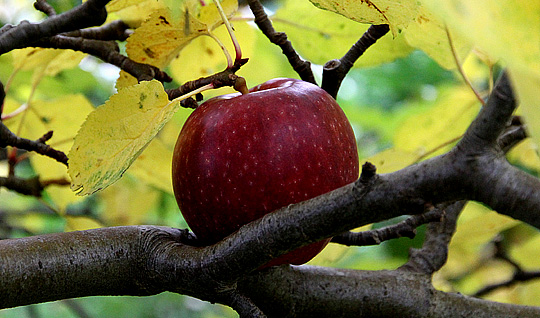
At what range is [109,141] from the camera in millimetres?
429

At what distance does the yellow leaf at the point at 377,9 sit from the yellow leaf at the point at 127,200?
0.73 m

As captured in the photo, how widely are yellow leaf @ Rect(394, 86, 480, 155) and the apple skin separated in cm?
45

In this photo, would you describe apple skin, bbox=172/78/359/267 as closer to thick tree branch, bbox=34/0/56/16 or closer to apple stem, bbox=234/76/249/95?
apple stem, bbox=234/76/249/95

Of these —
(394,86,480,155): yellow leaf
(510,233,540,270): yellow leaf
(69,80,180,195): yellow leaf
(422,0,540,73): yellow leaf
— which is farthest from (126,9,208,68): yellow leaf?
(510,233,540,270): yellow leaf

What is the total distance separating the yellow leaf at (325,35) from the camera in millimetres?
674

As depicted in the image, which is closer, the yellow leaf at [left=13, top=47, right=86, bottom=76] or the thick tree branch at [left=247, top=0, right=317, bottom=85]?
the thick tree branch at [left=247, top=0, right=317, bottom=85]

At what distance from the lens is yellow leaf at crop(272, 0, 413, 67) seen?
67 cm

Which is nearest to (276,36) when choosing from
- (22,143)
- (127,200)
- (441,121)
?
(22,143)

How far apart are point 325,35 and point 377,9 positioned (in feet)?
0.93

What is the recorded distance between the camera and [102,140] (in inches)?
16.9

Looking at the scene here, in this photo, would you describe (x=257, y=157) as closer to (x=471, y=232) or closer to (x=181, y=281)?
(x=181, y=281)

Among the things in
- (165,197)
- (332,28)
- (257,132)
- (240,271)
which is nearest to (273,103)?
(257,132)

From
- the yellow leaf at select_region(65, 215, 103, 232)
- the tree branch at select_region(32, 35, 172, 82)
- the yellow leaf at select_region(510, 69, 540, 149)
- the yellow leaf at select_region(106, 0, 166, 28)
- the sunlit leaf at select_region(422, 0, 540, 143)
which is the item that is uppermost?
the sunlit leaf at select_region(422, 0, 540, 143)

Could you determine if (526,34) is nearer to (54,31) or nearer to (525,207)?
(525,207)
